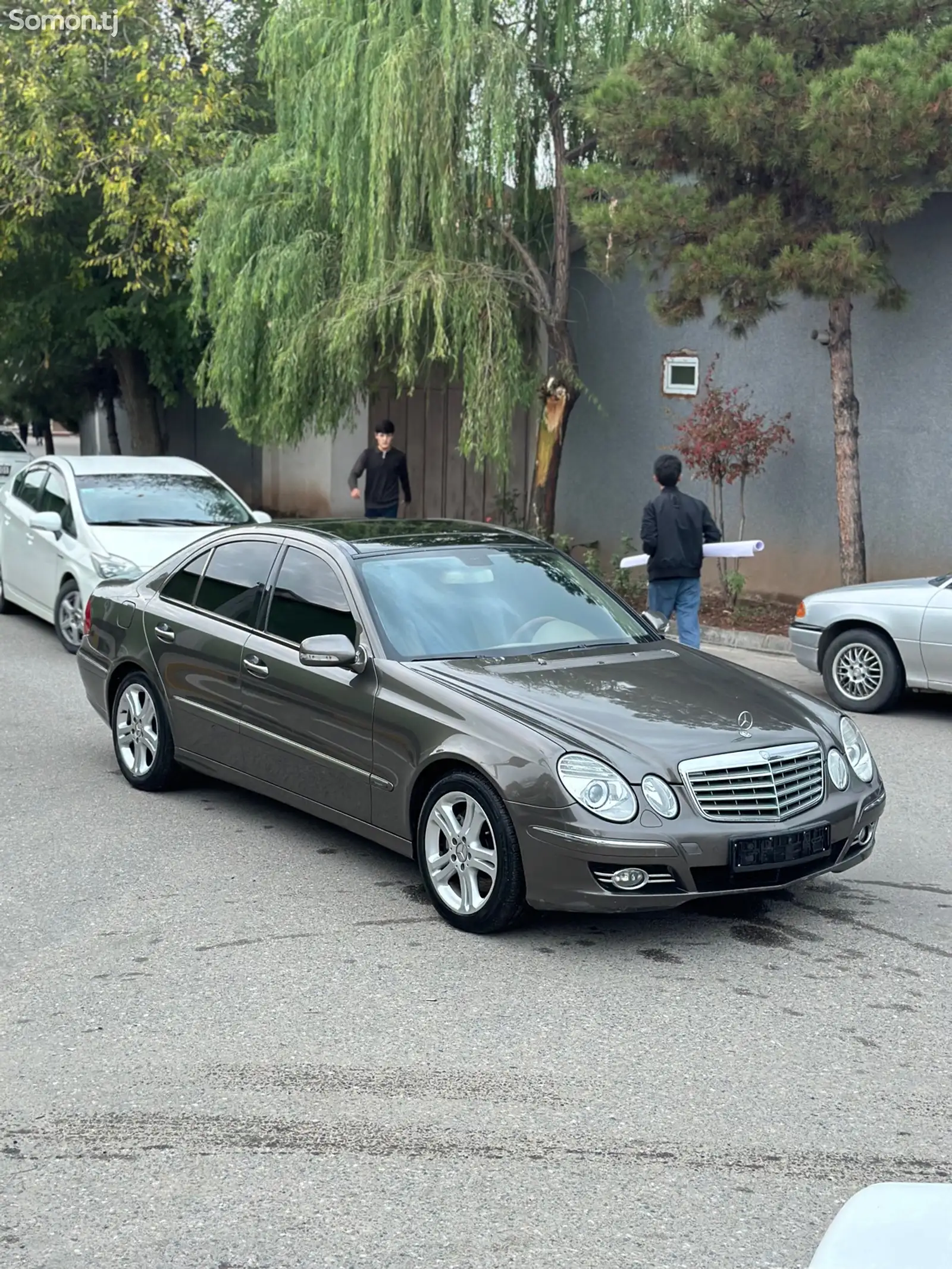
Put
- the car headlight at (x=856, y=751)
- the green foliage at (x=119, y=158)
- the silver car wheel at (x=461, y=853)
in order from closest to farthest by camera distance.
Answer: the silver car wheel at (x=461, y=853)
the car headlight at (x=856, y=751)
the green foliage at (x=119, y=158)

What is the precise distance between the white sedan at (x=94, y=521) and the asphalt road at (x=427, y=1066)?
5463mm

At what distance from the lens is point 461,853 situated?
5926mm

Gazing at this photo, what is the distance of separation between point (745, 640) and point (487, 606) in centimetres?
794

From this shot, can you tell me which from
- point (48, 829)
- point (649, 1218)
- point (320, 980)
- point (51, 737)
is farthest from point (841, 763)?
point (51, 737)

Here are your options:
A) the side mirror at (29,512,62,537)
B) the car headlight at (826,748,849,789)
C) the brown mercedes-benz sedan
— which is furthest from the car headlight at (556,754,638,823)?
the side mirror at (29,512,62,537)

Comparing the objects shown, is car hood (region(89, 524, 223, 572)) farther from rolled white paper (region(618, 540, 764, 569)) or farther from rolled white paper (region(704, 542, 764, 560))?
rolled white paper (region(704, 542, 764, 560))

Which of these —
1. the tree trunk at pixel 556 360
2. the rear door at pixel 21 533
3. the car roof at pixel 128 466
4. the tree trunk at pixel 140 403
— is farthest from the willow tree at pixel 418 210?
the tree trunk at pixel 140 403

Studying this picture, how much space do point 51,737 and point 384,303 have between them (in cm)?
820

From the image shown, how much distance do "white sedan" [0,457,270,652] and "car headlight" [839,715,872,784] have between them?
6.46 metres

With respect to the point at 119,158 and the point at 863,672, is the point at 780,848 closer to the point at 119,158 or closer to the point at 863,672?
the point at 863,672

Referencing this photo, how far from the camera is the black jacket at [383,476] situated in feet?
53.3

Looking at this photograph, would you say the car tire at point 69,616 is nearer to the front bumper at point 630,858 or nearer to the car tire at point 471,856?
the car tire at point 471,856

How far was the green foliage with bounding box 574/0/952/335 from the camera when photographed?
1281 centimetres

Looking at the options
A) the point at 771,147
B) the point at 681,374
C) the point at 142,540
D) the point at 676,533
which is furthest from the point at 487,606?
the point at 681,374
